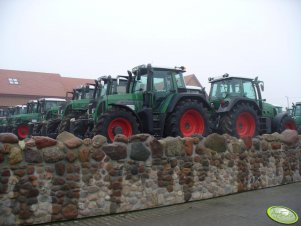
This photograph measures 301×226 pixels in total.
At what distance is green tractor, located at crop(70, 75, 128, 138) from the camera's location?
10977 millimetres

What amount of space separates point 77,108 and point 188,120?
5689 millimetres

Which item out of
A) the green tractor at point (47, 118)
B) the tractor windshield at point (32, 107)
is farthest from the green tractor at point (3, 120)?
the green tractor at point (47, 118)

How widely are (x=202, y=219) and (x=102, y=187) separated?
5.57 feet

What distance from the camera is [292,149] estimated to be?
8633 mm

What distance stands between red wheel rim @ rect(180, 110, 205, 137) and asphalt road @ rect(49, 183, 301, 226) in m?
3.04

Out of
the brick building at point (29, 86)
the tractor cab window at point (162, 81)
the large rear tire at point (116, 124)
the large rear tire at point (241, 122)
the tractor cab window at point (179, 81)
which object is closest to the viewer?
the large rear tire at point (116, 124)

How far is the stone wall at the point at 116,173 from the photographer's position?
4805 millimetres

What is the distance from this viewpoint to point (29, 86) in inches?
1638

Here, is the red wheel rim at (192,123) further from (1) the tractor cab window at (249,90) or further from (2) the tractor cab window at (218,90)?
(1) the tractor cab window at (249,90)

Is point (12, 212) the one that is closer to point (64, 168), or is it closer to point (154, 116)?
point (64, 168)

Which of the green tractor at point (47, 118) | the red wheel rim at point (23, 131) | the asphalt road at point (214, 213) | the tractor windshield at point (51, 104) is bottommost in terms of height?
the asphalt road at point (214, 213)

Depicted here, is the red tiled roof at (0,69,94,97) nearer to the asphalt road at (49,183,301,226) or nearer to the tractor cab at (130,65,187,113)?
the tractor cab at (130,65,187,113)

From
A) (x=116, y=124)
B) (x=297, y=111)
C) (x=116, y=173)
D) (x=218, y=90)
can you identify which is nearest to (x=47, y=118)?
(x=218, y=90)

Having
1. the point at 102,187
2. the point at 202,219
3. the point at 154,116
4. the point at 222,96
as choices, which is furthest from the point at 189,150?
the point at 222,96
